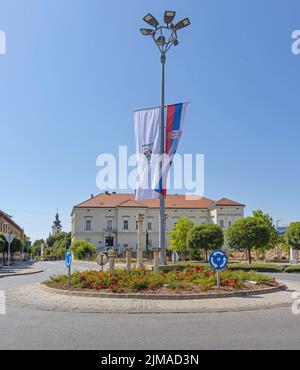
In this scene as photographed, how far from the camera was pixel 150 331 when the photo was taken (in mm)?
7816


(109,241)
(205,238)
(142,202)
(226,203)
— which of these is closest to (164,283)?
(205,238)

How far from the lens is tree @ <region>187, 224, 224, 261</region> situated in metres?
48.1

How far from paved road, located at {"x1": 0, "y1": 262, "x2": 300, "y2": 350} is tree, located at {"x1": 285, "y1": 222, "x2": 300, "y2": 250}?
116 feet

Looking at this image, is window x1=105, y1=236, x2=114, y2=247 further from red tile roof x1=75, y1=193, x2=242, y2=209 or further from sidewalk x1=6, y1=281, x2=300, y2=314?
sidewalk x1=6, y1=281, x2=300, y2=314

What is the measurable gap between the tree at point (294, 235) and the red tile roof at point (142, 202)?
4045 centimetres

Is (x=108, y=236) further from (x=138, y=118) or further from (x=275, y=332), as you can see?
(x=275, y=332)

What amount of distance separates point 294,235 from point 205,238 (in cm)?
991

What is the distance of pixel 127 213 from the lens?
87.2 metres

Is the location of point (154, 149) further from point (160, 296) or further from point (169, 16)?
point (160, 296)

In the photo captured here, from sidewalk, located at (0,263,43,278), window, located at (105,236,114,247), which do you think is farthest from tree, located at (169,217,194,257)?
sidewalk, located at (0,263,43,278)

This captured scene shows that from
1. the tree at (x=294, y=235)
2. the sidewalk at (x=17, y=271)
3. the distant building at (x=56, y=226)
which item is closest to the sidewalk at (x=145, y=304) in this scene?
the sidewalk at (x=17, y=271)

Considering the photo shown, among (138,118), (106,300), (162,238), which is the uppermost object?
(138,118)
